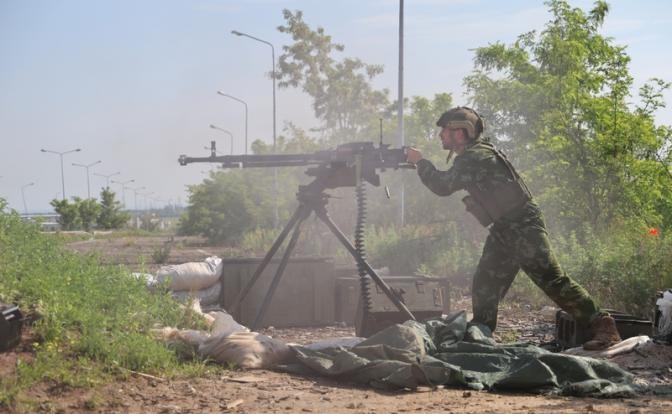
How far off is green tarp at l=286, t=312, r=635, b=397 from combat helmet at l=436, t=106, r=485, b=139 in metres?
1.71

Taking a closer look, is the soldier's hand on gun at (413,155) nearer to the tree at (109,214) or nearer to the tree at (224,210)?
the tree at (224,210)

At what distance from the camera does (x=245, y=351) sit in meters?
6.32

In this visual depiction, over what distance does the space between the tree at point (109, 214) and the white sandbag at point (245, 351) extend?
229 ft

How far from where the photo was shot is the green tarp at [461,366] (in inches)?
225

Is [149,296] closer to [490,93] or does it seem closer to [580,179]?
[580,179]

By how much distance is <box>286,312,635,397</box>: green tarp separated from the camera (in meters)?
5.71

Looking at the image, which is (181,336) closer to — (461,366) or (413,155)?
(461,366)

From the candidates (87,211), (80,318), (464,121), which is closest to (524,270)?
(464,121)

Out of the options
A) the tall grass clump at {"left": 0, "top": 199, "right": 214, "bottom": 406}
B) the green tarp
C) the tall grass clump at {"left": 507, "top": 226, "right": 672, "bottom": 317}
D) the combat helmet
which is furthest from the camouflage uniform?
the tall grass clump at {"left": 507, "top": 226, "right": 672, "bottom": 317}

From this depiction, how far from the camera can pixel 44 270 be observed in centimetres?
690

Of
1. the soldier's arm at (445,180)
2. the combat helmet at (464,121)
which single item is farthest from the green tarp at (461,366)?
the combat helmet at (464,121)

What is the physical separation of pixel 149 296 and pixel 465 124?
10.1 ft

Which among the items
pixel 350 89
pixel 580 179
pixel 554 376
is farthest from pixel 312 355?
pixel 350 89

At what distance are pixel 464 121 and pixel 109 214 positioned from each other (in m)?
71.4
